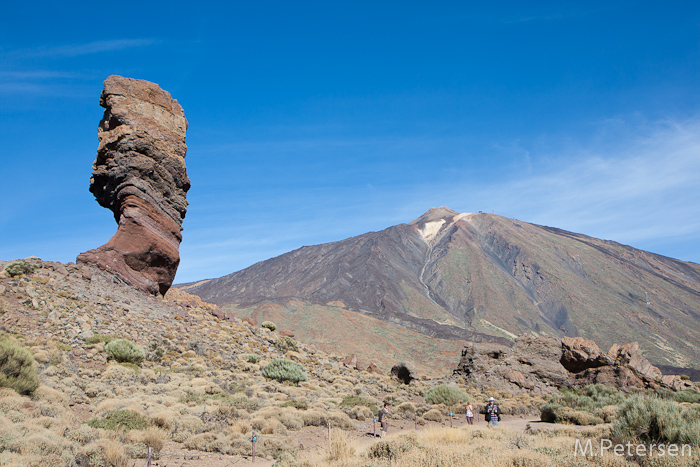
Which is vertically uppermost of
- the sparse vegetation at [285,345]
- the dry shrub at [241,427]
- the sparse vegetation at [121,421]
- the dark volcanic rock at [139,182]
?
the dark volcanic rock at [139,182]

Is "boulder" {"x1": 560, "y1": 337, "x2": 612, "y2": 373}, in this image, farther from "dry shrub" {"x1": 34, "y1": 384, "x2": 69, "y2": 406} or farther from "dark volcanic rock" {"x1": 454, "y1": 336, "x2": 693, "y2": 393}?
"dry shrub" {"x1": 34, "y1": 384, "x2": 69, "y2": 406}

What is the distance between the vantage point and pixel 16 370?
9977 millimetres

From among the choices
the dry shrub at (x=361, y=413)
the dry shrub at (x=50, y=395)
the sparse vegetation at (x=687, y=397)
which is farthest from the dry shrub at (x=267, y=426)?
the sparse vegetation at (x=687, y=397)

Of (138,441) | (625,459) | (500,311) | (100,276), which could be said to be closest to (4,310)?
(100,276)

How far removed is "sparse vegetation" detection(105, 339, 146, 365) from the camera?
14656mm

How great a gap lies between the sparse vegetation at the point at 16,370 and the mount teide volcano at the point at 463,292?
1597 inches

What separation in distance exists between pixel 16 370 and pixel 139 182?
13.1 metres

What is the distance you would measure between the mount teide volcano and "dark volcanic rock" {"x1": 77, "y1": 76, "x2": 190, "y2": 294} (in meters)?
31.6

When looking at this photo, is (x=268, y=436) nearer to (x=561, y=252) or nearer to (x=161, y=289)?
(x=161, y=289)

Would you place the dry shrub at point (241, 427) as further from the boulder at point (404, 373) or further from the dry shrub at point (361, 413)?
the boulder at point (404, 373)

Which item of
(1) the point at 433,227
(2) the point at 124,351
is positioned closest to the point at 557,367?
(2) the point at 124,351

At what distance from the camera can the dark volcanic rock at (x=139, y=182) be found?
2055cm

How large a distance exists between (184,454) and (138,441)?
939 mm

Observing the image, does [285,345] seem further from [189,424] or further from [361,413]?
[189,424]
